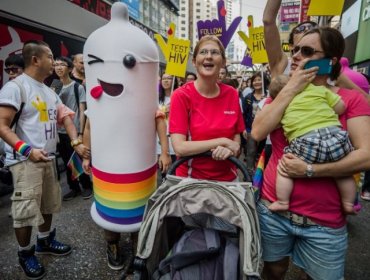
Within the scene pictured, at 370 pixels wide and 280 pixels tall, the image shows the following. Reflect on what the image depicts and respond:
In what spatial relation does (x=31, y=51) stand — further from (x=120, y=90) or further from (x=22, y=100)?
(x=120, y=90)

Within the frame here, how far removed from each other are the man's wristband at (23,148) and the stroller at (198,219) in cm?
128

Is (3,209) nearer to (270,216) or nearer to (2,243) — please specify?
(2,243)

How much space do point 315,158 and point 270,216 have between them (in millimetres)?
421

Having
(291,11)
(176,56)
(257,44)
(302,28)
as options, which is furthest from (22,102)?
(291,11)

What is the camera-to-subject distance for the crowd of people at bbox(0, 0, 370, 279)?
53.2 inches

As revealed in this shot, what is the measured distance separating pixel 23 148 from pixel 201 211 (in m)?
1.58

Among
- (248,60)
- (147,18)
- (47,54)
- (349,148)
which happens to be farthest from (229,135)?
(147,18)

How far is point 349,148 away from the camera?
4.37ft

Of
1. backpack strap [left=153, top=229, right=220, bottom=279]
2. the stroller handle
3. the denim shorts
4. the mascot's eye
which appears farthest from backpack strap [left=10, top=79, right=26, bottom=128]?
backpack strap [left=153, top=229, right=220, bottom=279]

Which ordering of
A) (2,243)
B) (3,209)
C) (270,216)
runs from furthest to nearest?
(3,209) → (2,243) → (270,216)

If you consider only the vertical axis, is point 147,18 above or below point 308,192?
above

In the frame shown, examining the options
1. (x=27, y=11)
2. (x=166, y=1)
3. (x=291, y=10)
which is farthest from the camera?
(x=166, y=1)

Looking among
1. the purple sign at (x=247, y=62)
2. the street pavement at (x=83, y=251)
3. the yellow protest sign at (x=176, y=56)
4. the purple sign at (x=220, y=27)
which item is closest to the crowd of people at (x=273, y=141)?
the street pavement at (x=83, y=251)

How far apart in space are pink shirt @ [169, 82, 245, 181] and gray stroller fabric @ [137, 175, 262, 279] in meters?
0.37
